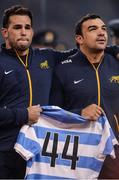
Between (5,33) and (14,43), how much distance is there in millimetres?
159

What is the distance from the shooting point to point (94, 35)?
6.55 metres

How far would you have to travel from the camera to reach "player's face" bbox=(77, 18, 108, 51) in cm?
649

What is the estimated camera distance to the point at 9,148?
6.22 metres

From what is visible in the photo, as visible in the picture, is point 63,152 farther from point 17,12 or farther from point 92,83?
point 17,12

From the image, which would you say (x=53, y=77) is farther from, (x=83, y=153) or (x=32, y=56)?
(x=83, y=153)

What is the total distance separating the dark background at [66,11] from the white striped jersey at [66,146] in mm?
4932

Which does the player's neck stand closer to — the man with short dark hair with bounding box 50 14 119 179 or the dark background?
the man with short dark hair with bounding box 50 14 119 179

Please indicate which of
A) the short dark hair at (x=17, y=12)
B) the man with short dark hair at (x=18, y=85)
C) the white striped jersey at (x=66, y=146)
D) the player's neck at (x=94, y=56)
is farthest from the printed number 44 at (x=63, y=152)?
the short dark hair at (x=17, y=12)

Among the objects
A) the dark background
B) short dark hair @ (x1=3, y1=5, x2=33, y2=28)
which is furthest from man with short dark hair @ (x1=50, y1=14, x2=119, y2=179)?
the dark background

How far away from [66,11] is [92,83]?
4957mm

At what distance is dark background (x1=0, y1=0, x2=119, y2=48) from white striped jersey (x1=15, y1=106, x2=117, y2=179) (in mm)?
4932

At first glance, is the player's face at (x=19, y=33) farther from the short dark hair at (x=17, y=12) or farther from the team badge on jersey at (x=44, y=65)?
the team badge on jersey at (x=44, y=65)

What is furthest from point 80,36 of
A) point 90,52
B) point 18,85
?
point 18,85

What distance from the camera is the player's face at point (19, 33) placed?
6359mm
